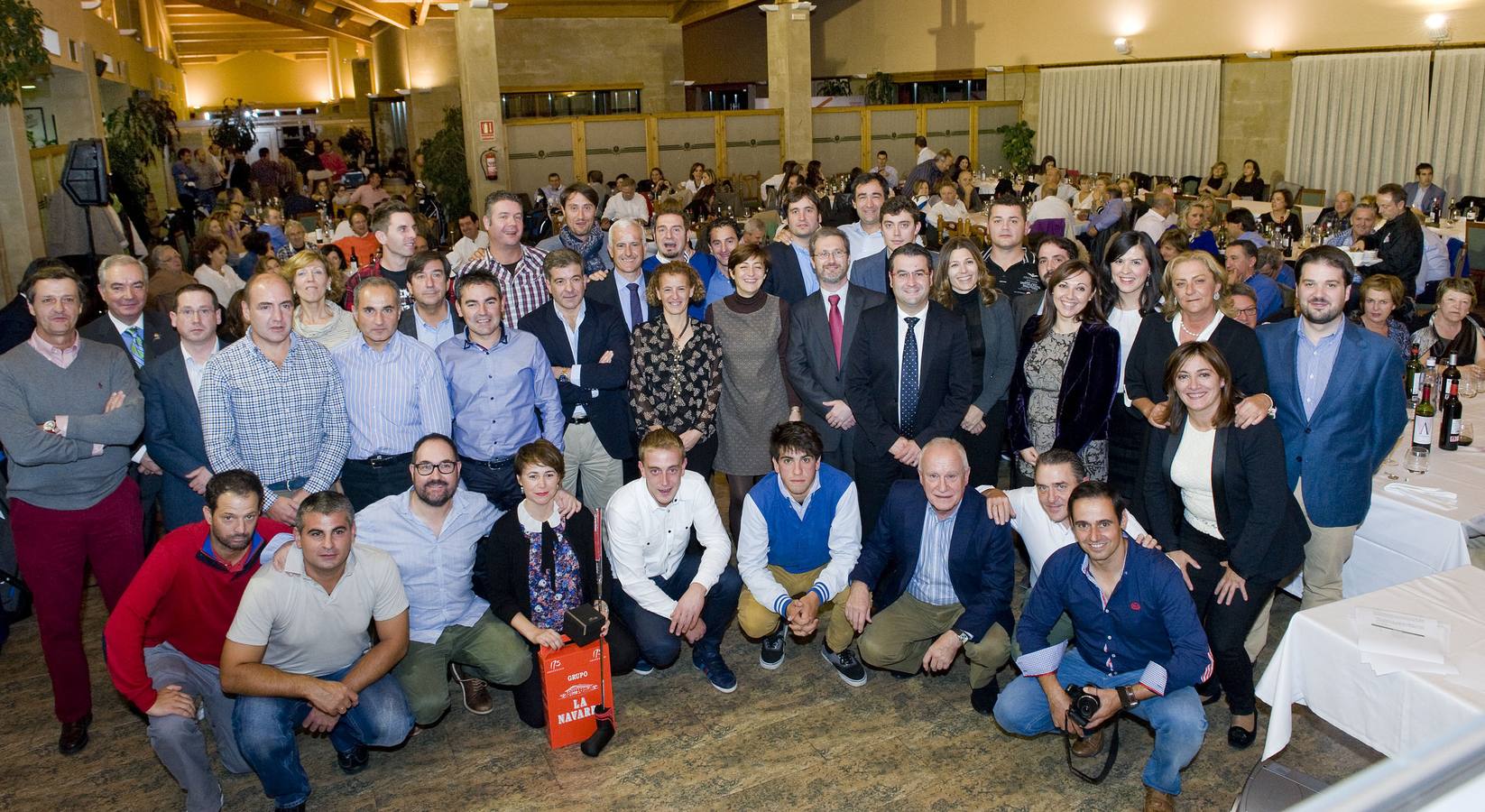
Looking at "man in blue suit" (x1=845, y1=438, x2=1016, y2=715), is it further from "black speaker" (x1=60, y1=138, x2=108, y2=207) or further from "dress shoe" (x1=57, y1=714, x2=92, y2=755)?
"black speaker" (x1=60, y1=138, x2=108, y2=207)

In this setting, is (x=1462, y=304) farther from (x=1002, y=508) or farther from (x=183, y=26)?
(x=183, y=26)

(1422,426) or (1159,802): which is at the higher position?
(1422,426)

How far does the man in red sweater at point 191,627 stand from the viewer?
3.05 meters

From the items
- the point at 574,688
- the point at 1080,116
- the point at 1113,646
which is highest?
the point at 1080,116

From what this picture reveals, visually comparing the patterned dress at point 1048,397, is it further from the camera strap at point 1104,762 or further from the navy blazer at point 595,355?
the navy blazer at point 595,355

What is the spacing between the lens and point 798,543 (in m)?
3.99

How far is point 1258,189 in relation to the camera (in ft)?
39.9

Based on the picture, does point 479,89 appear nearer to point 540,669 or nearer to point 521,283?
point 521,283

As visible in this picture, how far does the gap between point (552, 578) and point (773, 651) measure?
2.97ft

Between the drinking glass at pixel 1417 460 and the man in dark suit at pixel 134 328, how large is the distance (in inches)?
178

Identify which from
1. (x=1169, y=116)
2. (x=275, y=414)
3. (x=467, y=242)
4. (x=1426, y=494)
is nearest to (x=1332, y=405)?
(x=1426, y=494)

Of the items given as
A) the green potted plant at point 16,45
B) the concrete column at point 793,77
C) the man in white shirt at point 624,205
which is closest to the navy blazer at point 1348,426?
the green potted plant at point 16,45

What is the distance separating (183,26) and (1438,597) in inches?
1314

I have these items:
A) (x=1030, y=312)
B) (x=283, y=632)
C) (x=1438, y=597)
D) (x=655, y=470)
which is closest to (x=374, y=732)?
(x=283, y=632)
